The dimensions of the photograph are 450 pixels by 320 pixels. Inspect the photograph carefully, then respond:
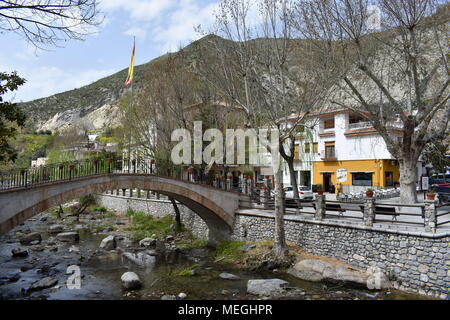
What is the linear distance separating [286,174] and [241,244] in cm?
2265

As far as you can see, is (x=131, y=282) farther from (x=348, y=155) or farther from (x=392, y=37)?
(x=348, y=155)

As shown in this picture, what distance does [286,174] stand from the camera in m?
38.6

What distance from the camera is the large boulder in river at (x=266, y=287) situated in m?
11.0

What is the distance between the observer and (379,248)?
11.9 m

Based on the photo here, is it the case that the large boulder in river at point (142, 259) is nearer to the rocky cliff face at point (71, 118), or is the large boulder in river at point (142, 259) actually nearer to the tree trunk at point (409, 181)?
the tree trunk at point (409, 181)

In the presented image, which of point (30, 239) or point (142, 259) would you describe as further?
point (30, 239)

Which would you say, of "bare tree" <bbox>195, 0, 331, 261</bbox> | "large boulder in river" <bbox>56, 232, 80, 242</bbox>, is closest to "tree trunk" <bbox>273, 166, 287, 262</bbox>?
"bare tree" <bbox>195, 0, 331, 261</bbox>

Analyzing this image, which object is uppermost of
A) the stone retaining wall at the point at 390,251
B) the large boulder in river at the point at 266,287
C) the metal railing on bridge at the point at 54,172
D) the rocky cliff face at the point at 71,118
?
the rocky cliff face at the point at 71,118

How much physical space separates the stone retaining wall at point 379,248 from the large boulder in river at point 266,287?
9.91 ft

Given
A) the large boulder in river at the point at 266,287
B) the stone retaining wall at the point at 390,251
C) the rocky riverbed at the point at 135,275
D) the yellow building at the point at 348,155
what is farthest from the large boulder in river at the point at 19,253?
the yellow building at the point at 348,155

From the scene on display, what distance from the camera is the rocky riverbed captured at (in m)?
11.1

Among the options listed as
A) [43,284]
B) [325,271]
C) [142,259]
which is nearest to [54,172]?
[43,284]

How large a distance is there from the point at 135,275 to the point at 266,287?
191 inches
